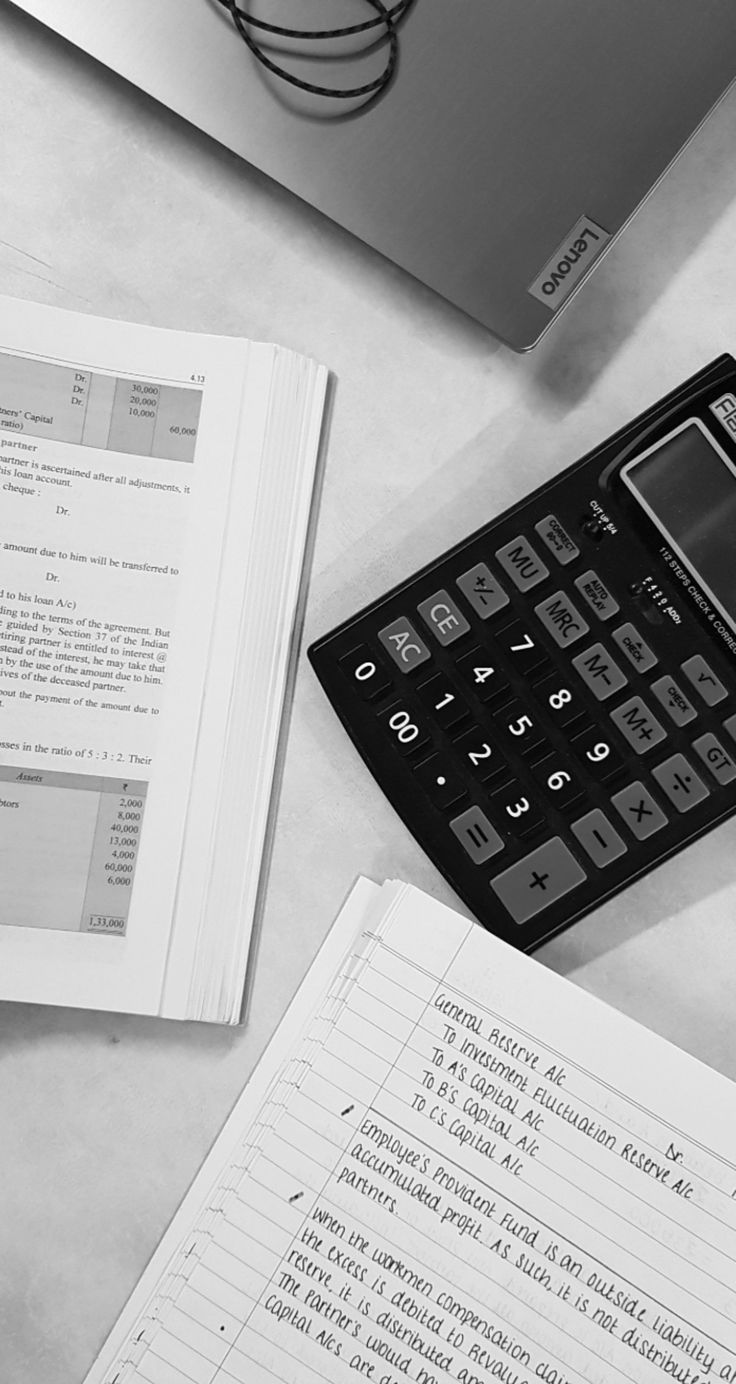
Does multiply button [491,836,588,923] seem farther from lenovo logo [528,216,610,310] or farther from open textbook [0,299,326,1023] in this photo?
lenovo logo [528,216,610,310]

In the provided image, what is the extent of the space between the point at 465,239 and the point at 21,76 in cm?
20

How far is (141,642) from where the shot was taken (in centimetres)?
47

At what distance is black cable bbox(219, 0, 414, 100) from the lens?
462mm

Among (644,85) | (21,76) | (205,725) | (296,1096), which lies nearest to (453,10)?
(644,85)

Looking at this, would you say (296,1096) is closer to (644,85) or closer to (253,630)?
(253,630)

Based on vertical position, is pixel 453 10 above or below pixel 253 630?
above

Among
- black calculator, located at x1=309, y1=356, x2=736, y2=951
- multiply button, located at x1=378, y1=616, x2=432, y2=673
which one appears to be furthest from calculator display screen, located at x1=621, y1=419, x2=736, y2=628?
multiply button, located at x1=378, y1=616, x2=432, y2=673

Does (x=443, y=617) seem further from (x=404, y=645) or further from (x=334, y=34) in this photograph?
(x=334, y=34)

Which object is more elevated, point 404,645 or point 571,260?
point 571,260

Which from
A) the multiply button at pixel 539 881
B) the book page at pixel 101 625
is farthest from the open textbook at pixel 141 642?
the multiply button at pixel 539 881

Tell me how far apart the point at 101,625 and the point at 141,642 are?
0.02 m

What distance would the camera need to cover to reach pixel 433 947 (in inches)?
17.8

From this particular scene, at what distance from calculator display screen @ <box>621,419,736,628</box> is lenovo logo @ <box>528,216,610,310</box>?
75mm

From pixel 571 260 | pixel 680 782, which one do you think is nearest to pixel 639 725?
pixel 680 782
